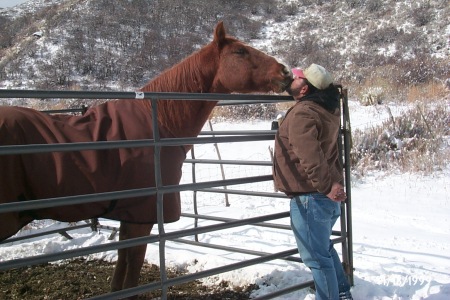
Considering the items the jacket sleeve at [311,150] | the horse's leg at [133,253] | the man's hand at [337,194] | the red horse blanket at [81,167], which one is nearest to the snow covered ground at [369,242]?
the horse's leg at [133,253]

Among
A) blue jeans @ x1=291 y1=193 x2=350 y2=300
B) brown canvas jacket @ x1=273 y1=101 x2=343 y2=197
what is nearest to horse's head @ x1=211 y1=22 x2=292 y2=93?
brown canvas jacket @ x1=273 y1=101 x2=343 y2=197

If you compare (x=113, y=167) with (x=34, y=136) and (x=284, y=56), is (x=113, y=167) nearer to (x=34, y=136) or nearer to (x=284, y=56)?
(x=34, y=136)

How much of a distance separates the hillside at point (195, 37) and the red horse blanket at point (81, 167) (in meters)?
12.2

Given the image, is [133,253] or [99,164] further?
[133,253]

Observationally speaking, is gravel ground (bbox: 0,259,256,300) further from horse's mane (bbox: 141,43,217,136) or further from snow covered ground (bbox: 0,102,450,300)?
horse's mane (bbox: 141,43,217,136)

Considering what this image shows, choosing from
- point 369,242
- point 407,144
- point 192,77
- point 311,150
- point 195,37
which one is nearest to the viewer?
point 311,150

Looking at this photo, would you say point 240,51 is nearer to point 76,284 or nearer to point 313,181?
point 313,181

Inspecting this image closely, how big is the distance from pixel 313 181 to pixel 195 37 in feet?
91.5

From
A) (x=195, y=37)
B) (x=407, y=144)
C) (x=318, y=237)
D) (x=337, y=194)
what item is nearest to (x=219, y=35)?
(x=337, y=194)

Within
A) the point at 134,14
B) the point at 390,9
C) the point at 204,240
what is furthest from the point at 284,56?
the point at 204,240

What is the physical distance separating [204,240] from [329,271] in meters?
2.27

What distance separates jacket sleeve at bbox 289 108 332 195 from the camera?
2.50 metres

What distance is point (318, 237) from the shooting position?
2.70 m

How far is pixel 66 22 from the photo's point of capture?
1168 inches
